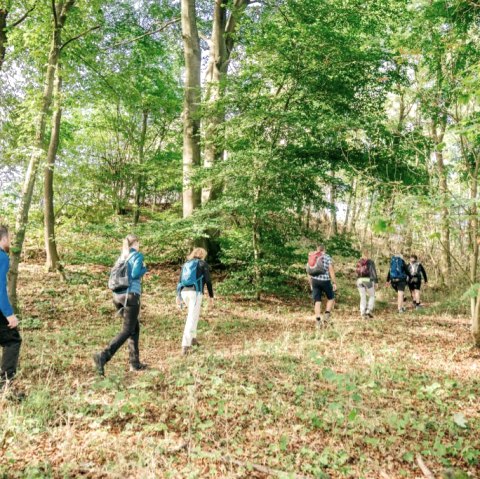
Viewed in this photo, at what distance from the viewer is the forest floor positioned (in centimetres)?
365

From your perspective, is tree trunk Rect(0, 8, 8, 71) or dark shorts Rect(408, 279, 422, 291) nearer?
tree trunk Rect(0, 8, 8, 71)

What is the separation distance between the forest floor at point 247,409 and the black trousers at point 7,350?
375 millimetres

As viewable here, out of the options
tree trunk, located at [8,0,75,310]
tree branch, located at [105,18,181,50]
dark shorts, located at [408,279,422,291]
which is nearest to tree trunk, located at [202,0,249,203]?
tree branch, located at [105,18,181,50]

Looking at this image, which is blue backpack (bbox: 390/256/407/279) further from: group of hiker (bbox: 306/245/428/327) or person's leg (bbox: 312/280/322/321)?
person's leg (bbox: 312/280/322/321)

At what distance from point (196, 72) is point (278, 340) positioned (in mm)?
9897

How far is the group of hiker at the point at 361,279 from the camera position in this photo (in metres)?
9.44

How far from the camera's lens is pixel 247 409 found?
4.61m

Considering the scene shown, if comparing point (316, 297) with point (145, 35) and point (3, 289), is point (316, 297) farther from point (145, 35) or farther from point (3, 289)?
point (145, 35)

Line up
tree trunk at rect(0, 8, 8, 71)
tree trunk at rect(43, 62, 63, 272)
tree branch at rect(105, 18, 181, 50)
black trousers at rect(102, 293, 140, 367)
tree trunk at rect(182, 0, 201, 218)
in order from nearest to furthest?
black trousers at rect(102, 293, 140, 367) < tree trunk at rect(0, 8, 8, 71) < tree trunk at rect(43, 62, 63, 272) < tree trunk at rect(182, 0, 201, 218) < tree branch at rect(105, 18, 181, 50)

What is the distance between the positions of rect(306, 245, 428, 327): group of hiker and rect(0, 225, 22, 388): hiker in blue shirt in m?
6.49

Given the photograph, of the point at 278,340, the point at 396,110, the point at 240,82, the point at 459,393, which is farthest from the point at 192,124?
the point at 396,110

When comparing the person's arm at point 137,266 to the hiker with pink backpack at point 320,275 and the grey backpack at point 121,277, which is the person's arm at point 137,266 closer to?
the grey backpack at point 121,277

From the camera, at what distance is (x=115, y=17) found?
1427 centimetres

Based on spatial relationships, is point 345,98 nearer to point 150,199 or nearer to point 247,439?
point 247,439
